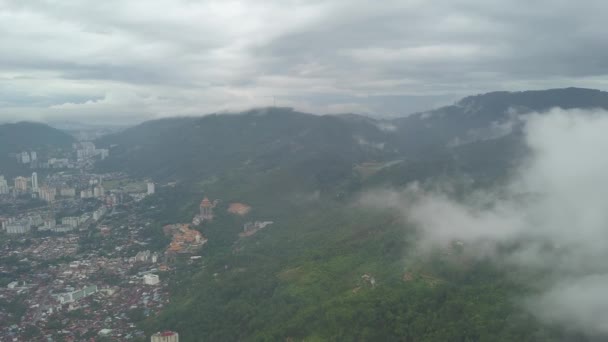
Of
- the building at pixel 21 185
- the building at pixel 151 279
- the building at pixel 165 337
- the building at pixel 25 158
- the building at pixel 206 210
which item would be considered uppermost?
the building at pixel 25 158

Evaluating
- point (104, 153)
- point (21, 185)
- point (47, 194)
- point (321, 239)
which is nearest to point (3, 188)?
point (21, 185)

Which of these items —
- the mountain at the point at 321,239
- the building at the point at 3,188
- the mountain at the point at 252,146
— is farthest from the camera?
the building at the point at 3,188

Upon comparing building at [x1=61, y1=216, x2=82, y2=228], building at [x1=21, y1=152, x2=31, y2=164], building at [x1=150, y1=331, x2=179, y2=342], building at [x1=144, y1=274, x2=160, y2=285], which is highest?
building at [x1=21, y1=152, x2=31, y2=164]

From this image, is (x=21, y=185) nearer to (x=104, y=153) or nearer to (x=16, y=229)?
(x=16, y=229)

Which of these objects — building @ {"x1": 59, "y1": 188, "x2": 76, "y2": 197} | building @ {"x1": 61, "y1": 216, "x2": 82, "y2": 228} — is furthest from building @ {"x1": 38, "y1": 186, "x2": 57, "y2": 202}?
building @ {"x1": 61, "y1": 216, "x2": 82, "y2": 228}

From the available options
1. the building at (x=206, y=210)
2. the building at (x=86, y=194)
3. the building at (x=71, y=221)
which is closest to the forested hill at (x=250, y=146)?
the building at (x=86, y=194)

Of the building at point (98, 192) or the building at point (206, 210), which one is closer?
the building at point (206, 210)

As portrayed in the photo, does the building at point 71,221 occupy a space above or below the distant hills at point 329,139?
below

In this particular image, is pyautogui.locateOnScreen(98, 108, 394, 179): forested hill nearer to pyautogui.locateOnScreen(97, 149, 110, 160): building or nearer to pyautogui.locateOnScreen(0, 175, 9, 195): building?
pyautogui.locateOnScreen(97, 149, 110, 160): building

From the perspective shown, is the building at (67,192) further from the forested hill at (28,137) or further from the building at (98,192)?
the forested hill at (28,137)

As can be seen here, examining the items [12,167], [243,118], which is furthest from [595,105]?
[12,167]
